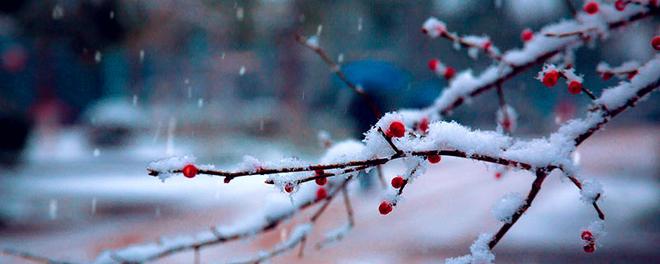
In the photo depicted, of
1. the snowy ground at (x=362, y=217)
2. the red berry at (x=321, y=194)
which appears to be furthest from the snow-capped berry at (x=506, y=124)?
the snowy ground at (x=362, y=217)

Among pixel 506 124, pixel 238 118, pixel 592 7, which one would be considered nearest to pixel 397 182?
pixel 592 7

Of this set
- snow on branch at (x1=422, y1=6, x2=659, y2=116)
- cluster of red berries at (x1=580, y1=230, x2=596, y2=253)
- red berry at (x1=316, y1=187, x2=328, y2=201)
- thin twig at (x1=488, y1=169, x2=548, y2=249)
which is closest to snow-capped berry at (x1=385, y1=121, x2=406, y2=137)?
thin twig at (x1=488, y1=169, x2=548, y2=249)

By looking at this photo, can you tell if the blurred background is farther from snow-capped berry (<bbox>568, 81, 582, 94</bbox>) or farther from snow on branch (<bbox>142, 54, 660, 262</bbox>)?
snow-capped berry (<bbox>568, 81, 582, 94</bbox>)

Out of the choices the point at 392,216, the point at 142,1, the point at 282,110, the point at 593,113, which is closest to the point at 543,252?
the point at 392,216

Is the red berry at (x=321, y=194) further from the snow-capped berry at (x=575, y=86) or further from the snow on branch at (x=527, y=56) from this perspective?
the snow-capped berry at (x=575, y=86)

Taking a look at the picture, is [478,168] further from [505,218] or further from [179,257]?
[505,218]

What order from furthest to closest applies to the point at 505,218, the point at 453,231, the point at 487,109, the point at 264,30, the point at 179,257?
the point at 487,109 → the point at 264,30 → the point at 453,231 → the point at 179,257 → the point at 505,218
